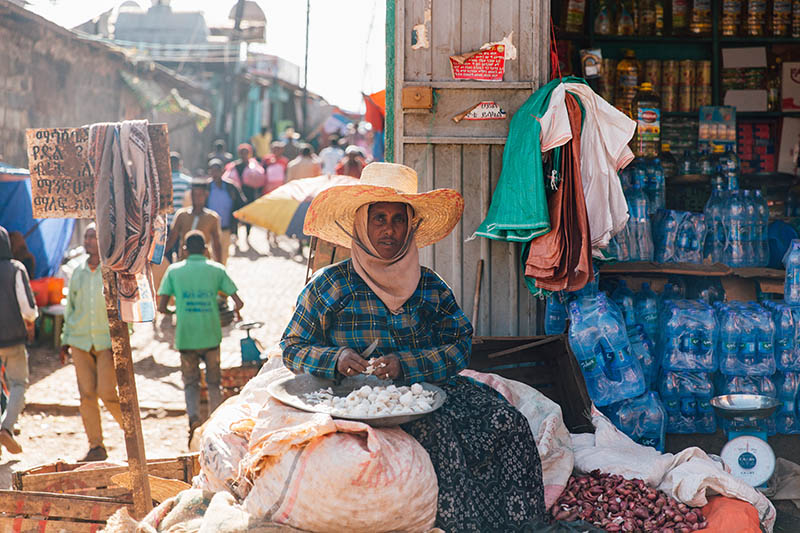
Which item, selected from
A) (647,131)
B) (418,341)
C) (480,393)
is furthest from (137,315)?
(647,131)

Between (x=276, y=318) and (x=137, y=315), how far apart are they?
697 cm

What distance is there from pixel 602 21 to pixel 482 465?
14.9 feet

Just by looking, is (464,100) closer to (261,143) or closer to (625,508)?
(625,508)

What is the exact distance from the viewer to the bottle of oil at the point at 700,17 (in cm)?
704

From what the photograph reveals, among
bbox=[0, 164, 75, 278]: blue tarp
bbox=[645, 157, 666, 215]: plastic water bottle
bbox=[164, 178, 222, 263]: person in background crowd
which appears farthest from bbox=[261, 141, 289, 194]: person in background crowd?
bbox=[645, 157, 666, 215]: plastic water bottle

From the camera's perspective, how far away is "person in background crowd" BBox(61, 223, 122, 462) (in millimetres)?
6684

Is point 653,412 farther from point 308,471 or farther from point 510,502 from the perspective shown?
point 308,471

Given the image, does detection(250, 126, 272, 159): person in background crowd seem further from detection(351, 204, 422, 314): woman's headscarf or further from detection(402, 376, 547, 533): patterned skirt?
detection(402, 376, 547, 533): patterned skirt

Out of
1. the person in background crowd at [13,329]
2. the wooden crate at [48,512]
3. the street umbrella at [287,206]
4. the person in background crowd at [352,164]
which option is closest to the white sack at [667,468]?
the wooden crate at [48,512]

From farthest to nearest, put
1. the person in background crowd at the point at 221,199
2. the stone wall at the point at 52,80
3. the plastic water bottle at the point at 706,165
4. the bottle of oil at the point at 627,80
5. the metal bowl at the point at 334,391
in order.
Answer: the person in background crowd at the point at 221,199 → the stone wall at the point at 52,80 → the bottle of oil at the point at 627,80 → the plastic water bottle at the point at 706,165 → the metal bowl at the point at 334,391

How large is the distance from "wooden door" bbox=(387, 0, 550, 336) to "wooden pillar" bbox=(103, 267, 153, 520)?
2.06m

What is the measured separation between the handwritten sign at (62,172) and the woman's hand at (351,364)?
1.45 m

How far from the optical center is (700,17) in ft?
23.2

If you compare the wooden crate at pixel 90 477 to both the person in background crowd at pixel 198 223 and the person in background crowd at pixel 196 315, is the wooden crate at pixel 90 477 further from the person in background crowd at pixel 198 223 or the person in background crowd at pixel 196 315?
the person in background crowd at pixel 198 223
